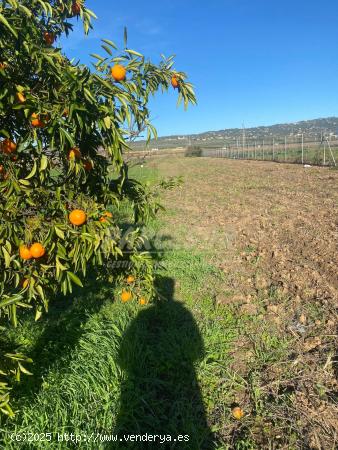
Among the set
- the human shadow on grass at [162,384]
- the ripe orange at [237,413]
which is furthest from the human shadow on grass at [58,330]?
the ripe orange at [237,413]

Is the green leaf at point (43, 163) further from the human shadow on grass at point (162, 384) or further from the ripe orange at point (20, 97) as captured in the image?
the human shadow on grass at point (162, 384)

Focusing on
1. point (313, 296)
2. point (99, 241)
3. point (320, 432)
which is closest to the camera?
point (99, 241)

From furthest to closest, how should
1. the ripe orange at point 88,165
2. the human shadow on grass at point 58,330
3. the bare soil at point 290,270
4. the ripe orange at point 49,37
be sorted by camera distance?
the human shadow on grass at point 58,330 < the bare soil at point 290,270 < the ripe orange at point 49,37 < the ripe orange at point 88,165

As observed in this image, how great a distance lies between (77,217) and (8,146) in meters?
0.54

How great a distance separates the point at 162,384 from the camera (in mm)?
2672

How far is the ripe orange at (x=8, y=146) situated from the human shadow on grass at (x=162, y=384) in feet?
5.97

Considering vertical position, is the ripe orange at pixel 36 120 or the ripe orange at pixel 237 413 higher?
the ripe orange at pixel 36 120

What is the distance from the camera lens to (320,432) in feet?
6.92

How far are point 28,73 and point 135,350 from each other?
223cm

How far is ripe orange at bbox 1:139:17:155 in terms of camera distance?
6.01ft

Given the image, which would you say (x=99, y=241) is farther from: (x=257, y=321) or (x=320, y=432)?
(x=257, y=321)

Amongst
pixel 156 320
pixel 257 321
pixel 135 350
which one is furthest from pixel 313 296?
pixel 135 350

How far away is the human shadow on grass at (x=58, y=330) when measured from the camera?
2545 millimetres

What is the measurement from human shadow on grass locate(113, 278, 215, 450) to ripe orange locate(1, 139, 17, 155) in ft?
5.97
